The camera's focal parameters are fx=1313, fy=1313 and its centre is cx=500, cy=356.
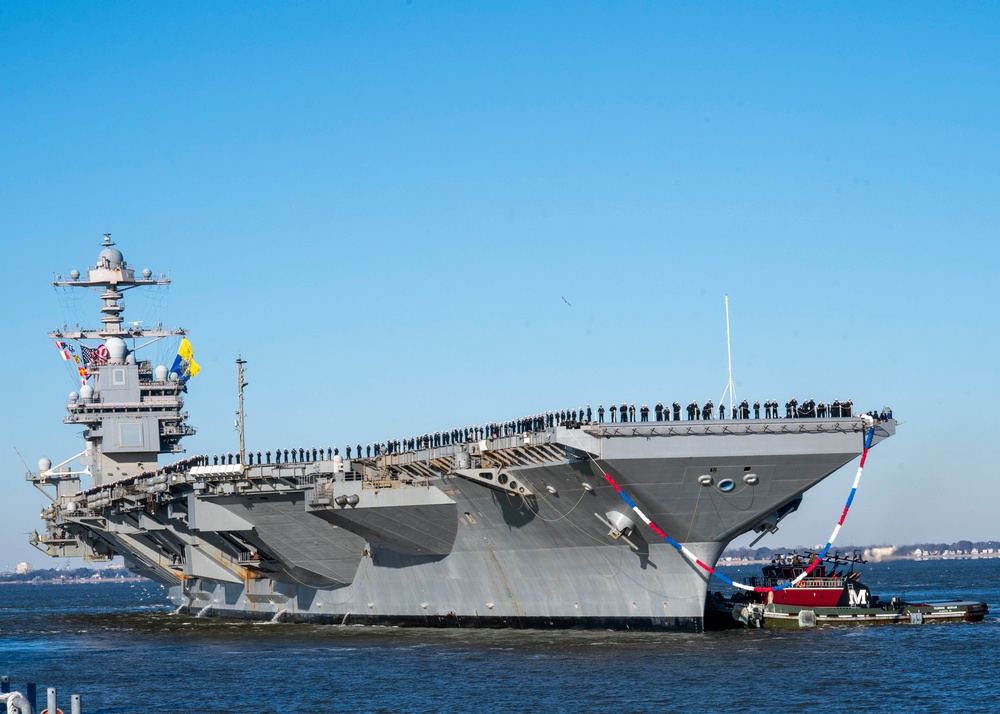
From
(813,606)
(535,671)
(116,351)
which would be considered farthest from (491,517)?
(116,351)

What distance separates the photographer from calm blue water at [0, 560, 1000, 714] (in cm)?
2234

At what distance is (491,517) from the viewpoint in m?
30.4

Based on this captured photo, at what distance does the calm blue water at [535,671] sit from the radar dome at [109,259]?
62.4 feet

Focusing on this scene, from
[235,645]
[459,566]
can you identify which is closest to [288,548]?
[235,645]

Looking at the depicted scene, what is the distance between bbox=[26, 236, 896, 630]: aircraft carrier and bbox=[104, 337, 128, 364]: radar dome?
21.0 ft

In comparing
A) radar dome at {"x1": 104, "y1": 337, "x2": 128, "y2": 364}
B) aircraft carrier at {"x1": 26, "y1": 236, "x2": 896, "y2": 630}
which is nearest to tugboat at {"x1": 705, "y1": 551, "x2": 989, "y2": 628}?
aircraft carrier at {"x1": 26, "y1": 236, "x2": 896, "y2": 630}

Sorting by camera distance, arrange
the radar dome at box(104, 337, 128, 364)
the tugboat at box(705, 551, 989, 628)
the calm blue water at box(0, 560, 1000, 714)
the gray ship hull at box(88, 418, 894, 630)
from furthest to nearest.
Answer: the radar dome at box(104, 337, 128, 364)
the tugboat at box(705, 551, 989, 628)
the gray ship hull at box(88, 418, 894, 630)
the calm blue water at box(0, 560, 1000, 714)

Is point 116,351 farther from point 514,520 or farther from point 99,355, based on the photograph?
point 514,520

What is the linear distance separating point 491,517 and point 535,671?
570 cm

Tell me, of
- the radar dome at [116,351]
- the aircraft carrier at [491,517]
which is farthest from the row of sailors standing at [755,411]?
the radar dome at [116,351]

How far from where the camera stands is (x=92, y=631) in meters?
45.2

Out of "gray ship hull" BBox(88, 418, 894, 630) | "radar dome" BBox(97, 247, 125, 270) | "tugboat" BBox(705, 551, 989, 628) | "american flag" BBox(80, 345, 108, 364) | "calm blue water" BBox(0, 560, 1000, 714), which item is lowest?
"calm blue water" BBox(0, 560, 1000, 714)

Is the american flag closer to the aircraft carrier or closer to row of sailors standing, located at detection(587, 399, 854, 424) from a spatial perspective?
the aircraft carrier

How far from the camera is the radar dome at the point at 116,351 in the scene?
165 feet
